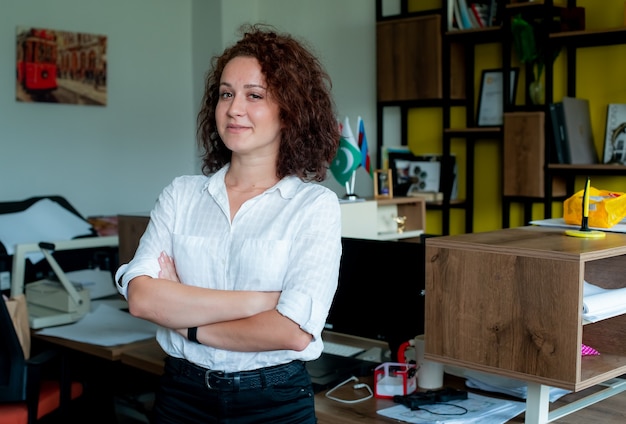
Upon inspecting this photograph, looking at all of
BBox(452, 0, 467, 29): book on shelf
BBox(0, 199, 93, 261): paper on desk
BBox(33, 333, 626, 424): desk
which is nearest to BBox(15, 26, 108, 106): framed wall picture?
BBox(0, 199, 93, 261): paper on desk

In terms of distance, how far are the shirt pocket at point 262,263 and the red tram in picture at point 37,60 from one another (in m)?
4.06

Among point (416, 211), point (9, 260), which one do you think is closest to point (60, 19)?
point (9, 260)

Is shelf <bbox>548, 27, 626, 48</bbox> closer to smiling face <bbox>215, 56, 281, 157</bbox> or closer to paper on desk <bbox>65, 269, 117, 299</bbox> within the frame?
paper on desk <bbox>65, 269, 117, 299</bbox>

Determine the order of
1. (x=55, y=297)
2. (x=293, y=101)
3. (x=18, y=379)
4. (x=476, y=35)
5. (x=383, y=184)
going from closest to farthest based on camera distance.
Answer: (x=293, y=101), (x=18, y=379), (x=55, y=297), (x=383, y=184), (x=476, y=35)

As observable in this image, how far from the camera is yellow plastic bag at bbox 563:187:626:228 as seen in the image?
1862mm

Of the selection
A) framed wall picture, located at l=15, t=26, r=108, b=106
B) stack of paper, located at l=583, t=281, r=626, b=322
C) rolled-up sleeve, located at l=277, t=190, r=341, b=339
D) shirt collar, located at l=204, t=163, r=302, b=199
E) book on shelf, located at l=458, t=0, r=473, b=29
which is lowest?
stack of paper, located at l=583, t=281, r=626, b=322

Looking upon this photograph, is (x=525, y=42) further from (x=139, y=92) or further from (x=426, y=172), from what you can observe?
(x=139, y=92)

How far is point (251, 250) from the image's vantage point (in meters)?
1.56

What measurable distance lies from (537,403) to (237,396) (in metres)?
0.66

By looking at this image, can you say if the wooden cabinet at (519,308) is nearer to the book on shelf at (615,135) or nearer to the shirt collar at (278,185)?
the shirt collar at (278,185)

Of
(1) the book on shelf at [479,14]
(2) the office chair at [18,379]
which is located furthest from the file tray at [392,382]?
(1) the book on shelf at [479,14]

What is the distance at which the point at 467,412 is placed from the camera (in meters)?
1.94

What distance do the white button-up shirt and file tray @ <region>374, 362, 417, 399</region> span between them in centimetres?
58

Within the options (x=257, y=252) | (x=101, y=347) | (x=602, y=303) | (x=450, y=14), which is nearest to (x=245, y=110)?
(x=257, y=252)
